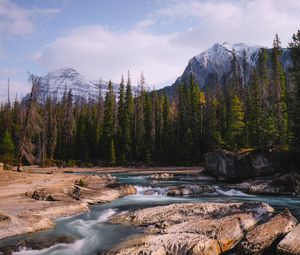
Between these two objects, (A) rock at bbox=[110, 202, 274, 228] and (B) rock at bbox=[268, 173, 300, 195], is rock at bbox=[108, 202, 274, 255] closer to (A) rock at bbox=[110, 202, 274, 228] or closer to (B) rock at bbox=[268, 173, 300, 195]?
(A) rock at bbox=[110, 202, 274, 228]

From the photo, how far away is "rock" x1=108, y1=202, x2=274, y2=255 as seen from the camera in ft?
50.8

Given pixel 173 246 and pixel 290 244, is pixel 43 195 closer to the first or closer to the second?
pixel 173 246

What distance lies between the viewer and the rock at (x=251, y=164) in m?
42.7

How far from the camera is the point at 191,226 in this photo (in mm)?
18531

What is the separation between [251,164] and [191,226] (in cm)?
2800

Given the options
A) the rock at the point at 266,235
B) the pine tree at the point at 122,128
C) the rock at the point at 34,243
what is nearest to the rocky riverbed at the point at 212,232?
the rock at the point at 266,235

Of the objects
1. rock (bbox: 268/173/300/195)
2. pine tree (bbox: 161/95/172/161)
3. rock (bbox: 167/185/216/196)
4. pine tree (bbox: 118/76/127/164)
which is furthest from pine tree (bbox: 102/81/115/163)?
rock (bbox: 268/173/300/195)

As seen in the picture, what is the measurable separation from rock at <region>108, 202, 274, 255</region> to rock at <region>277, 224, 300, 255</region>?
2.32 m

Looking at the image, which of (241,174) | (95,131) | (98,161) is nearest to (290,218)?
(241,174)

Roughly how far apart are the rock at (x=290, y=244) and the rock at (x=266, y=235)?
776 millimetres

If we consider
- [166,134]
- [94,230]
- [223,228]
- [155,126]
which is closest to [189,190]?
[94,230]

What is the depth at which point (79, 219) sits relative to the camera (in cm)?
→ 2323

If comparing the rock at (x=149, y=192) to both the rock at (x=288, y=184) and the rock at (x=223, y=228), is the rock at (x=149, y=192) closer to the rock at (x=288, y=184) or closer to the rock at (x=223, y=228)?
the rock at (x=288, y=184)

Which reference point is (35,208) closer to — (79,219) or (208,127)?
(79,219)
